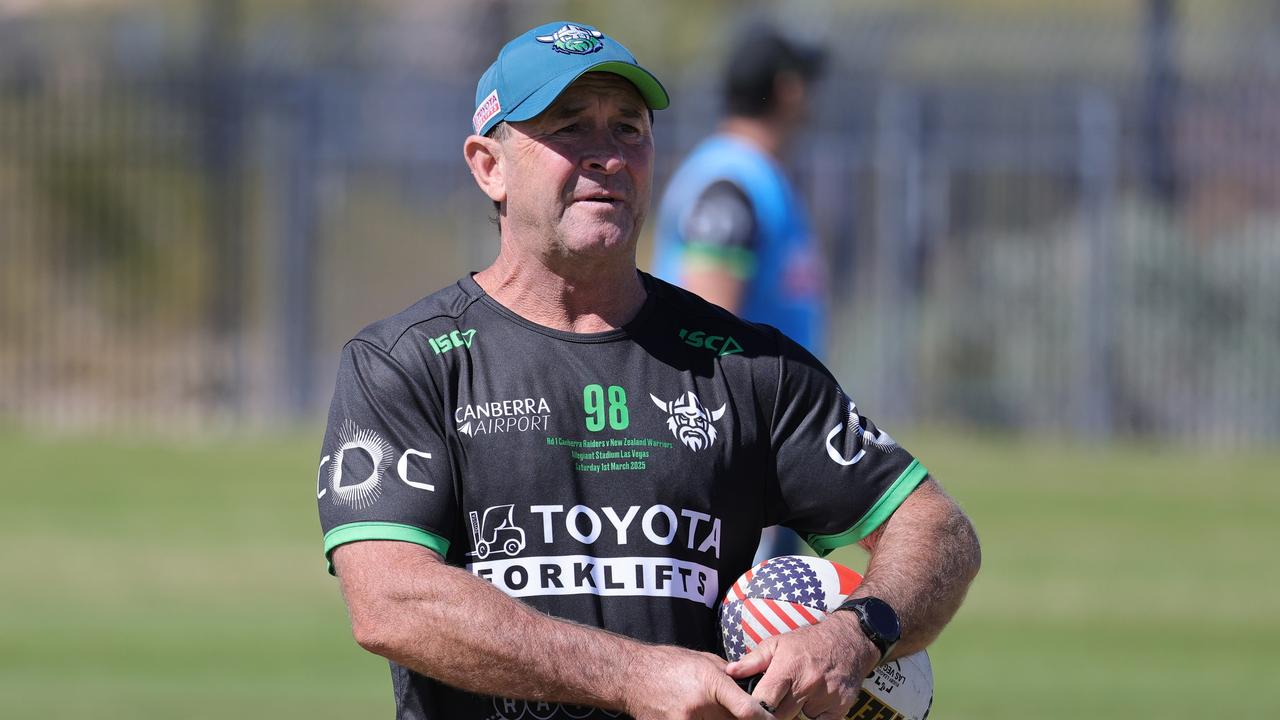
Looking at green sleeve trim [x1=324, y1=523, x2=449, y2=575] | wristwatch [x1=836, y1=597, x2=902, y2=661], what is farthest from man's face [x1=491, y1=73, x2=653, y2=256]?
wristwatch [x1=836, y1=597, x2=902, y2=661]

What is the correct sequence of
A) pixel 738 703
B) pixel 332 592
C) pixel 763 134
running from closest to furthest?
1. pixel 738 703
2. pixel 763 134
3. pixel 332 592

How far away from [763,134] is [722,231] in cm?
71

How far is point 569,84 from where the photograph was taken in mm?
4000

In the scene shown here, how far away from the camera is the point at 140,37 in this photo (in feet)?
83.6

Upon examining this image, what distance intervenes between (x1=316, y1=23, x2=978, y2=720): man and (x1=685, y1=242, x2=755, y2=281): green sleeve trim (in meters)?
2.76

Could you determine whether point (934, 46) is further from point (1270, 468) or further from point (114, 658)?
point (114, 658)

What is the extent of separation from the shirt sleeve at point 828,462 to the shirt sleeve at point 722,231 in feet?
9.06

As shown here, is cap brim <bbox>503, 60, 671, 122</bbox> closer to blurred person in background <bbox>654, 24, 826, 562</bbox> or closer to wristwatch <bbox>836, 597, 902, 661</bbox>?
wristwatch <bbox>836, 597, 902, 661</bbox>

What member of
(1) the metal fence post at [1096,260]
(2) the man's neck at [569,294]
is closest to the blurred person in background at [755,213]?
(2) the man's neck at [569,294]

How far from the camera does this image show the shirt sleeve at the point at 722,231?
7.03 m

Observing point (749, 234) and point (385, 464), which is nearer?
point (385, 464)

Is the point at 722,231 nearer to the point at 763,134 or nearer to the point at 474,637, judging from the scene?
the point at 763,134

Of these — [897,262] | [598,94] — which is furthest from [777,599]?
[897,262]

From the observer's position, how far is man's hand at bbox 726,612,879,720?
12.3 feet
